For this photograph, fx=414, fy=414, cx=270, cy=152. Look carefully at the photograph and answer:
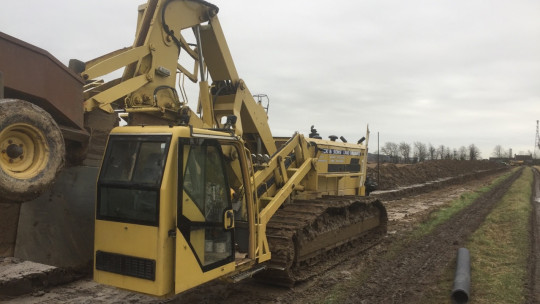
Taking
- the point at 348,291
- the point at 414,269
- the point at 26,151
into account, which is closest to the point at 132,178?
the point at 26,151

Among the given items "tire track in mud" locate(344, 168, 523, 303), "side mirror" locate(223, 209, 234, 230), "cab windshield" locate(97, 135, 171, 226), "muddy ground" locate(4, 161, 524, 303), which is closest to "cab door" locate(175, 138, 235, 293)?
"side mirror" locate(223, 209, 234, 230)

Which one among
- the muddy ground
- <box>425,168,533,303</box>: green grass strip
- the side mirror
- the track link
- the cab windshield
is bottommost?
the muddy ground

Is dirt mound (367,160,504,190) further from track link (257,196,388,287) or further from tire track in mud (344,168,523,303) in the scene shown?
track link (257,196,388,287)

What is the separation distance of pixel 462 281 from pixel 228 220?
4067 millimetres

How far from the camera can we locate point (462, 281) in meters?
6.63

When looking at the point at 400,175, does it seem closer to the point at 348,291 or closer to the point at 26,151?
the point at 348,291

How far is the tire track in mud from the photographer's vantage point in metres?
6.52

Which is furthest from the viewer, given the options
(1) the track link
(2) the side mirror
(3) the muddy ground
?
(1) the track link

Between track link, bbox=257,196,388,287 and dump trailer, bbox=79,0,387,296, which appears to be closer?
dump trailer, bbox=79,0,387,296

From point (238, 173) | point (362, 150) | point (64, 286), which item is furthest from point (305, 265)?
point (362, 150)

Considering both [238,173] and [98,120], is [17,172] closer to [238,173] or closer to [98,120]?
[98,120]

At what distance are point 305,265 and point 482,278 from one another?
309 centimetres

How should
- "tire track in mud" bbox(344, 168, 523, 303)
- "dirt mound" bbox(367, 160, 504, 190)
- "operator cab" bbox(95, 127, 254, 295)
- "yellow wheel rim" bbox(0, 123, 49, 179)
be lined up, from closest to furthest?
"yellow wheel rim" bbox(0, 123, 49, 179), "operator cab" bbox(95, 127, 254, 295), "tire track in mud" bbox(344, 168, 523, 303), "dirt mound" bbox(367, 160, 504, 190)

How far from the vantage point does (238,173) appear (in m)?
5.93
